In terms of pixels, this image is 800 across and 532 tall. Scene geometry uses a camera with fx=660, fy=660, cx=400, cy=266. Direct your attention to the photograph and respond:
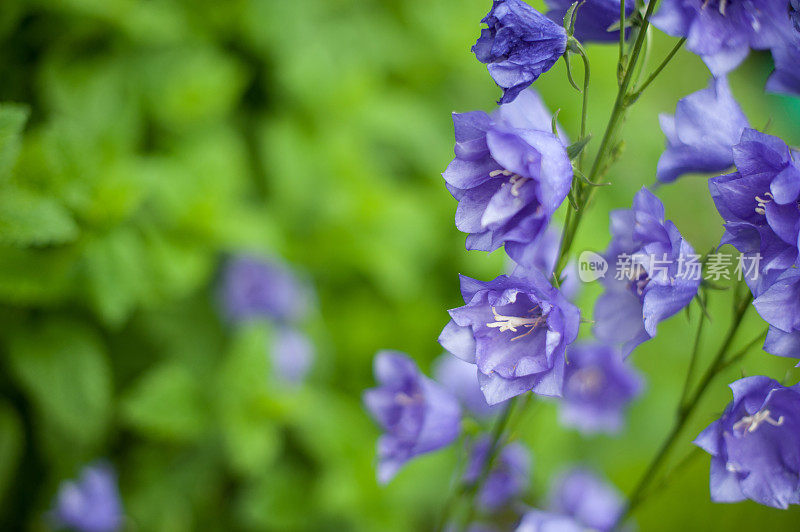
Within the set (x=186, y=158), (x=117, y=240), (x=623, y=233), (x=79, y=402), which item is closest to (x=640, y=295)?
(x=623, y=233)

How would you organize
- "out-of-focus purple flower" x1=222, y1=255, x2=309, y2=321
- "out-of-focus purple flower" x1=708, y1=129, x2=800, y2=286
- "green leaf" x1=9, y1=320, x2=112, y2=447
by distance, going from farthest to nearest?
"out-of-focus purple flower" x1=222, y1=255, x2=309, y2=321
"green leaf" x1=9, y1=320, x2=112, y2=447
"out-of-focus purple flower" x1=708, y1=129, x2=800, y2=286

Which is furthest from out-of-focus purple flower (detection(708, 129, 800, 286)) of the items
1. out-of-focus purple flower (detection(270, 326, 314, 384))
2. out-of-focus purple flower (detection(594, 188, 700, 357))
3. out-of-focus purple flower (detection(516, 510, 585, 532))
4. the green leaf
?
the green leaf

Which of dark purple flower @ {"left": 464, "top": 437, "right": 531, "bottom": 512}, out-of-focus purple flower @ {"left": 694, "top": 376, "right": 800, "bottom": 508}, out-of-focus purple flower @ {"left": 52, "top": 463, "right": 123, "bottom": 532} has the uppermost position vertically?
out-of-focus purple flower @ {"left": 694, "top": 376, "right": 800, "bottom": 508}

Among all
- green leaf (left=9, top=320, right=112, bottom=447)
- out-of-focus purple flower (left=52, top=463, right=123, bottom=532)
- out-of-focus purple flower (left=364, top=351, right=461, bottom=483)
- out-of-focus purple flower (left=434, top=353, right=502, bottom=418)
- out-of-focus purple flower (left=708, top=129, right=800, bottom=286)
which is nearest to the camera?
out-of-focus purple flower (left=708, top=129, right=800, bottom=286)

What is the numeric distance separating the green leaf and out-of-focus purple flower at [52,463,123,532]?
0.14 m

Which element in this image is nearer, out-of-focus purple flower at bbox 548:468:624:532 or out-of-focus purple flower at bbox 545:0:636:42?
out-of-focus purple flower at bbox 545:0:636:42

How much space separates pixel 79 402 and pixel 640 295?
131 centimetres

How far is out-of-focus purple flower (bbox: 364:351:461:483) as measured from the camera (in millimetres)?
1174

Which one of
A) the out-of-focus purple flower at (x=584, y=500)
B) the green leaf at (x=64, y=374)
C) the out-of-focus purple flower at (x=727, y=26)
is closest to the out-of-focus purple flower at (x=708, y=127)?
the out-of-focus purple flower at (x=727, y=26)

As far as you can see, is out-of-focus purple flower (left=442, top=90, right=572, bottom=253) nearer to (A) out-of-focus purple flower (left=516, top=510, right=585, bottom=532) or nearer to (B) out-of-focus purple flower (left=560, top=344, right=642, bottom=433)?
(A) out-of-focus purple flower (left=516, top=510, right=585, bottom=532)

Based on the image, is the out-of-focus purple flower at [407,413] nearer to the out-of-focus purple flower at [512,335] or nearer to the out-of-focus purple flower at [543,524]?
the out-of-focus purple flower at [543,524]

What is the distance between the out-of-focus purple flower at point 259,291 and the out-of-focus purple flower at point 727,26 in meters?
1.44

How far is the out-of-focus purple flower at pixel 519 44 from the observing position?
0.82 meters

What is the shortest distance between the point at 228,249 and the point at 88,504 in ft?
2.57
